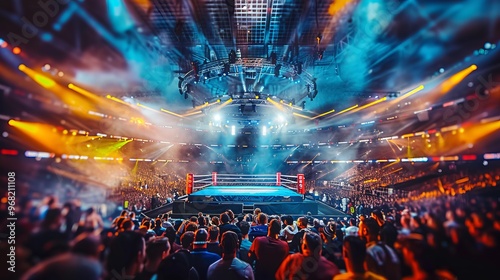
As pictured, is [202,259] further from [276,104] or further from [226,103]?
[276,104]

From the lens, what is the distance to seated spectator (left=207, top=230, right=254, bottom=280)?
2.25 m

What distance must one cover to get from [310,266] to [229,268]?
806 mm

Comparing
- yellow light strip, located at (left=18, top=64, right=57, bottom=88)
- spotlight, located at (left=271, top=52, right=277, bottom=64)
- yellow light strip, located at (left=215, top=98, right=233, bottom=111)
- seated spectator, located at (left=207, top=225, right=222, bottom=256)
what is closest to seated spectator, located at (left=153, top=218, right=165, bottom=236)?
seated spectator, located at (left=207, top=225, right=222, bottom=256)

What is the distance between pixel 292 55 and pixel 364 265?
5792 millimetres

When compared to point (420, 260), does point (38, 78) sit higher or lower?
higher

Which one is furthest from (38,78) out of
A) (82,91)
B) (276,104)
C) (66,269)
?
(276,104)

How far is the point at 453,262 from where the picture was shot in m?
1.52

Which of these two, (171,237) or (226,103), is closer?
(171,237)

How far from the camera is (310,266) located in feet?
6.68

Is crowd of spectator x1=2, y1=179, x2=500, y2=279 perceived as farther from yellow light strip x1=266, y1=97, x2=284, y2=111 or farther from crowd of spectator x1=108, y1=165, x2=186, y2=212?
crowd of spectator x1=108, y1=165, x2=186, y2=212

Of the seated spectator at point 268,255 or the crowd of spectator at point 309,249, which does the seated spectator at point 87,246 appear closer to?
the crowd of spectator at point 309,249

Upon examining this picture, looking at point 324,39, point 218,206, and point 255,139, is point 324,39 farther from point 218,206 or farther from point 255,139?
point 255,139

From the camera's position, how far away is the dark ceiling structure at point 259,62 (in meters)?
2.05

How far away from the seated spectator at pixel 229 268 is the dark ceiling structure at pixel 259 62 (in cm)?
172
